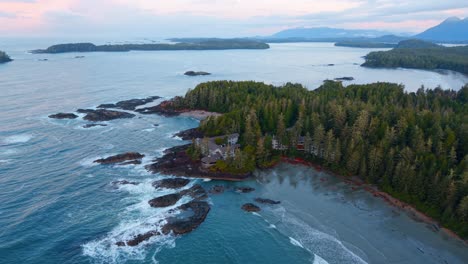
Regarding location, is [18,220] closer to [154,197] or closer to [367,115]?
[154,197]

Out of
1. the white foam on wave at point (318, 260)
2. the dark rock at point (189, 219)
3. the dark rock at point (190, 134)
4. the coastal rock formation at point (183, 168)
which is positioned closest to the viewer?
the white foam on wave at point (318, 260)

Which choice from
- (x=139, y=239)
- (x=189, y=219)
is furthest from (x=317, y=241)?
(x=139, y=239)

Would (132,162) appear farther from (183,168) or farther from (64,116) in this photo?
(64,116)

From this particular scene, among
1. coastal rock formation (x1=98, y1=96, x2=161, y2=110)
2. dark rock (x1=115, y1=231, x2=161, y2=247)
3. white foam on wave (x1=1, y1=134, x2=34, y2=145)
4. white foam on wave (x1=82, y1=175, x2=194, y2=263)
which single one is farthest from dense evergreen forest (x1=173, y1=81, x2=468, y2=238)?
white foam on wave (x1=1, y1=134, x2=34, y2=145)

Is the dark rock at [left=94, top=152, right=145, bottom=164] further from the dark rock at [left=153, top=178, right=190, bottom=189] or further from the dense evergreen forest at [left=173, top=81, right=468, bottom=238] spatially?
the dense evergreen forest at [left=173, top=81, right=468, bottom=238]

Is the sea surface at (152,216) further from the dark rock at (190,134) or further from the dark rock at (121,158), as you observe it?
the dark rock at (190,134)

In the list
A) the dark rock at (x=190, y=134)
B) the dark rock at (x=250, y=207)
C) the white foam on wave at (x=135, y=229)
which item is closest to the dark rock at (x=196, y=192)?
the white foam on wave at (x=135, y=229)
